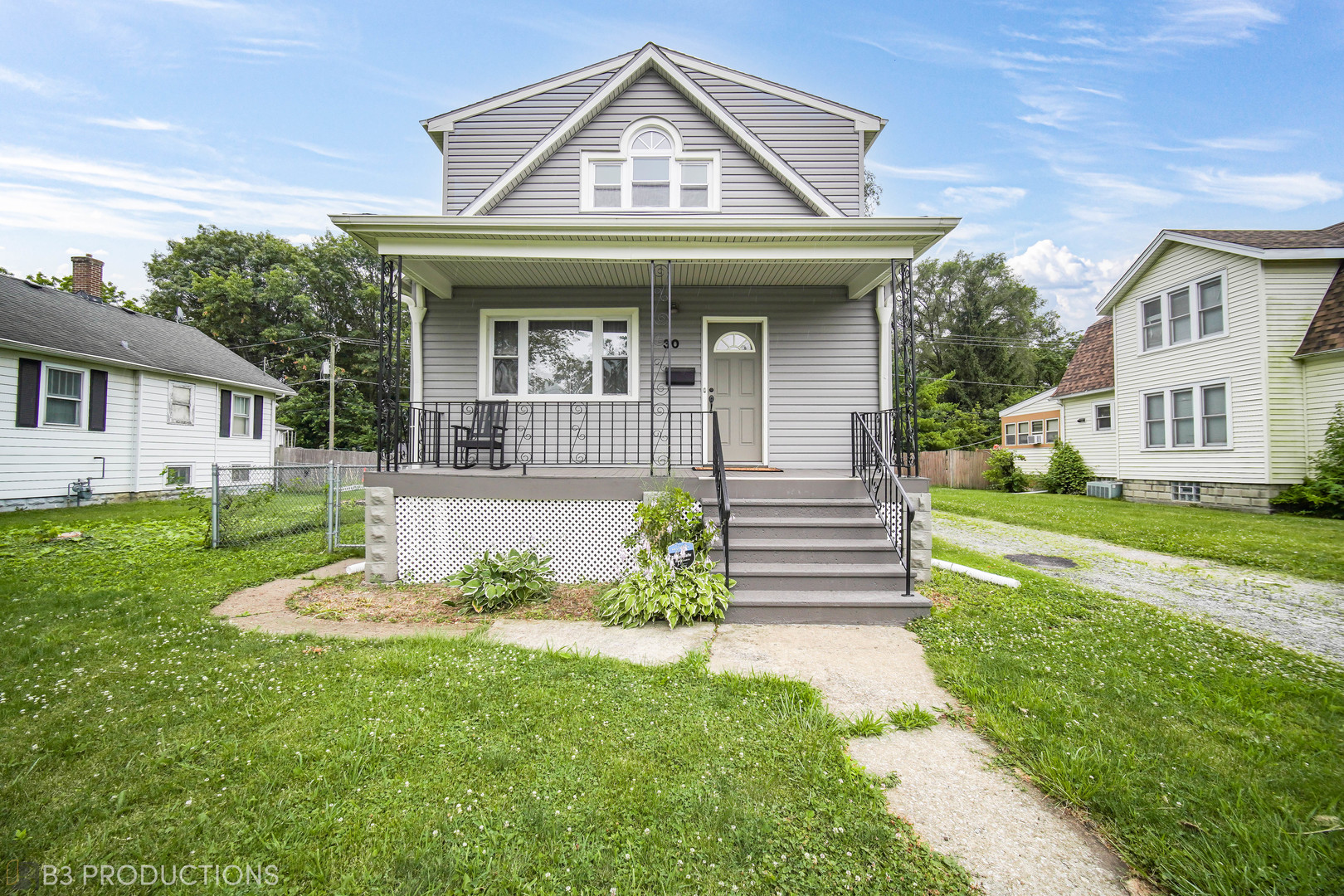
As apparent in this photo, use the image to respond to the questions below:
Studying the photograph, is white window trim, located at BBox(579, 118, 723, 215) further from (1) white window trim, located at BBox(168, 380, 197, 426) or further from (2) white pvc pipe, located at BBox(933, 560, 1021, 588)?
(1) white window trim, located at BBox(168, 380, 197, 426)

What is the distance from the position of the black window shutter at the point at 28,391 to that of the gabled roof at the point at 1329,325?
82.6 ft

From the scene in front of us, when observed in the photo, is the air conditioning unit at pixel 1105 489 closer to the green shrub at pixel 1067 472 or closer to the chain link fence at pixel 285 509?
the green shrub at pixel 1067 472

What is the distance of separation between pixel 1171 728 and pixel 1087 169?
23.8 m

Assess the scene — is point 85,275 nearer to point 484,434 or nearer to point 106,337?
point 106,337

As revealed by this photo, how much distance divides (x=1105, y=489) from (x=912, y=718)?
51.3ft

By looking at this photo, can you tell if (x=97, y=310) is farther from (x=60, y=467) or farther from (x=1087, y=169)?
(x=1087, y=169)

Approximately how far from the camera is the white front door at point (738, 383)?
25.8 ft

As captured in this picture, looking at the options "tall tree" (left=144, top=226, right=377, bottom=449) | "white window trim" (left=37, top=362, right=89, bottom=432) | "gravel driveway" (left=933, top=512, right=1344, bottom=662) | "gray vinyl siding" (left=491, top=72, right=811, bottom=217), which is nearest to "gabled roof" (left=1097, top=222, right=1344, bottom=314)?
"gravel driveway" (left=933, top=512, right=1344, bottom=662)

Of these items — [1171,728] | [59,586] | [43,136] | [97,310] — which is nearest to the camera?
[1171,728]

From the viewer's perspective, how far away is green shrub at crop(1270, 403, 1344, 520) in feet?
30.3

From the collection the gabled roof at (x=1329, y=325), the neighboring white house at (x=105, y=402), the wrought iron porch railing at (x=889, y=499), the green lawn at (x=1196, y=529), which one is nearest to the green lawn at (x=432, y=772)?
the wrought iron porch railing at (x=889, y=499)

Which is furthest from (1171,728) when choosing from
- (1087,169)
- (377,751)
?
(1087,169)

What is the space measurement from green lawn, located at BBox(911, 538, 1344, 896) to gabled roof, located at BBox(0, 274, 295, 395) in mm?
16414

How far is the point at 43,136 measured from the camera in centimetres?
1512
